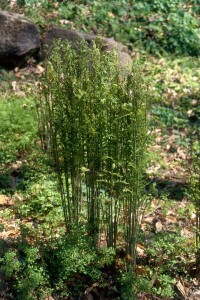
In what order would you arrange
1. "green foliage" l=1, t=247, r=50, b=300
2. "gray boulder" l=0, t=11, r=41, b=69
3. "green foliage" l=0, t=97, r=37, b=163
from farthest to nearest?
"gray boulder" l=0, t=11, r=41, b=69 < "green foliage" l=0, t=97, r=37, b=163 < "green foliage" l=1, t=247, r=50, b=300

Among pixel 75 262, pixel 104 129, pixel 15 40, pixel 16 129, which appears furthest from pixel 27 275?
pixel 15 40

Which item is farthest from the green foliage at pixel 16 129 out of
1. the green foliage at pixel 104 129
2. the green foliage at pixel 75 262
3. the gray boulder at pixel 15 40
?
the green foliage at pixel 75 262

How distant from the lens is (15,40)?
29.4 ft

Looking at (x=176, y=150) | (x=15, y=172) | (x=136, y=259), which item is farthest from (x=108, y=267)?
(x=176, y=150)

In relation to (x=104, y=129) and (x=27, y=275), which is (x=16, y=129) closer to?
(x=104, y=129)

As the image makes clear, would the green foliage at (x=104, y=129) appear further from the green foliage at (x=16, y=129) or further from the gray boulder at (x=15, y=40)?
the gray boulder at (x=15, y=40)

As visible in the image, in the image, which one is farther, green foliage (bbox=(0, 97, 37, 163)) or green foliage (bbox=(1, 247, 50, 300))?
green foliage (bbox=(0, 97, 37, 163))

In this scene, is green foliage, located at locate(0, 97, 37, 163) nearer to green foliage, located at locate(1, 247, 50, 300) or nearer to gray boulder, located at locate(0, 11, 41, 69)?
gray boulder, located at locate(0, 11, 41, 69)

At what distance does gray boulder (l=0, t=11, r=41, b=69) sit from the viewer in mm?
8883

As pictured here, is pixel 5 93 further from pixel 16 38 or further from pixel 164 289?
pixel 164 289

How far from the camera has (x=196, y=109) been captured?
830 centimetres

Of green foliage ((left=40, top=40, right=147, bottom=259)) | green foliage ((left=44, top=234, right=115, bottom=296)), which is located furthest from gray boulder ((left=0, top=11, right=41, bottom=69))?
green foliage ((left=44, top=234, right=115, bottom=296))

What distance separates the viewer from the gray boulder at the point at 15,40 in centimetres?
888

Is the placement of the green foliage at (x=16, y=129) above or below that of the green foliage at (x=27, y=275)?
below
